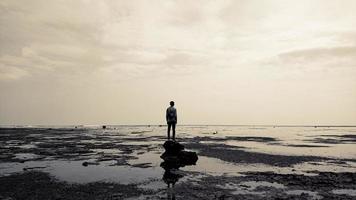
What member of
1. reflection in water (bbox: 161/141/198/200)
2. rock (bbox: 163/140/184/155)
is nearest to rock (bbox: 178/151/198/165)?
reflection in water (bbox: 161/141/198/200)

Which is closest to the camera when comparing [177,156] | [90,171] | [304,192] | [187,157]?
[304,192]

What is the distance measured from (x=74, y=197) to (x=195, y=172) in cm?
838

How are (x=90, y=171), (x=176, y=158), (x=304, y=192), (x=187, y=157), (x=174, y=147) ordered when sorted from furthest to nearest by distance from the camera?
(x=174, y=147)
(x=176, y=158)
(x=187, y=157)
(x=90, y=171)
(x=304, y=192)

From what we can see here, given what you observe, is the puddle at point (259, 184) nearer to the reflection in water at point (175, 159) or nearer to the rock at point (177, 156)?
the reflection in water at point (175, 159)

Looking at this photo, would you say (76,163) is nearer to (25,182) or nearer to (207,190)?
(25,182)

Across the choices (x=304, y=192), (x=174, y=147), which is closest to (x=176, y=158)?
(x=174, y=147)

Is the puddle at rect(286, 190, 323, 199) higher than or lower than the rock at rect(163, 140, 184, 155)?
lower

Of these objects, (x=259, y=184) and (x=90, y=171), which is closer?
(x=259, y=184)

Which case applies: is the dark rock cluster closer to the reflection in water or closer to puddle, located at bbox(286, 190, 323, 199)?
the reflection in water

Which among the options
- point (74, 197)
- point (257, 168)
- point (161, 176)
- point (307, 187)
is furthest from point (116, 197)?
point (257, 168)

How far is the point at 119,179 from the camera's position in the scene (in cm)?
1723

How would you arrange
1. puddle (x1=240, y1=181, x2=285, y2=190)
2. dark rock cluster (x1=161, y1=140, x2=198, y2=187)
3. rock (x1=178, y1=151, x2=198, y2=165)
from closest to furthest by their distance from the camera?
1. puddle (x1=240, y1=181, x2=285, y2=190)
2. dark rock cluster (x1=161, y1=140, x2=198, y2=187)
3. rock (x1=178, y1=151, x2=198, y2=165)

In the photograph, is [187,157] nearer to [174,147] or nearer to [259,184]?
[174,147]

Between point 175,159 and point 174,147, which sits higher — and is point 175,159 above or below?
below
